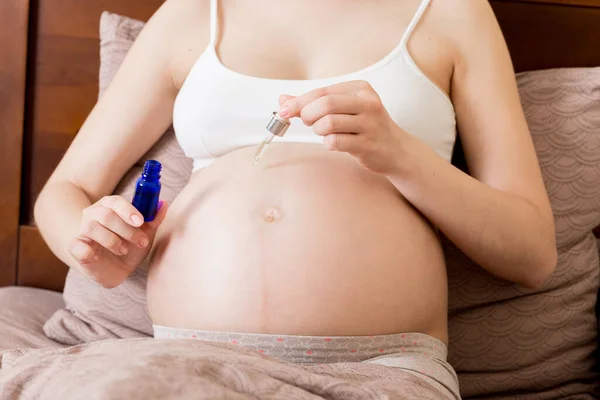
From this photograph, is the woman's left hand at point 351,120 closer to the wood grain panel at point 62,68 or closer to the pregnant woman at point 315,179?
the pregnant woman at point 315,179

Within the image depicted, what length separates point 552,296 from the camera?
1.14 metres

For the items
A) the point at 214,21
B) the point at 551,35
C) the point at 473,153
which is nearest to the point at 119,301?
the point at 214,21

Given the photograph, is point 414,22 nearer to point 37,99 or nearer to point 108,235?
point 108,235

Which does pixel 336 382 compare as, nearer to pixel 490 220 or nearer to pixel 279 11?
pixel 490 220

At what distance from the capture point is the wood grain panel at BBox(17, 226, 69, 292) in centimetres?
134

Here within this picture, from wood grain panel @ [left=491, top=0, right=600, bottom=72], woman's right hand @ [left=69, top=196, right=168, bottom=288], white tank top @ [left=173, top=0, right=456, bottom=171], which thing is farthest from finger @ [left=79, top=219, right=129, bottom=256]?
wood grain panel @ [left=491, top=0, right=600, bottom=72]

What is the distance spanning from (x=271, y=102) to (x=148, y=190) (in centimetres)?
26

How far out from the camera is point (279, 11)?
108cm

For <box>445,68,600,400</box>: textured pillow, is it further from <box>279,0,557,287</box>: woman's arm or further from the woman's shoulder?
the woman's shoulder

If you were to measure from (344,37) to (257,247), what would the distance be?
40cm

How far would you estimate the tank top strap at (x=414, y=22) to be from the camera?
1.02 metres

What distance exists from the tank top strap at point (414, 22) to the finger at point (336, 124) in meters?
0.29

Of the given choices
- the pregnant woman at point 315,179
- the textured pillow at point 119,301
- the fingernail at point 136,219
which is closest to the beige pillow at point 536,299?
the textured pillow at point 119,301

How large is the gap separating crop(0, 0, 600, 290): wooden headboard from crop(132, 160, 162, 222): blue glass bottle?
23.4 inches
